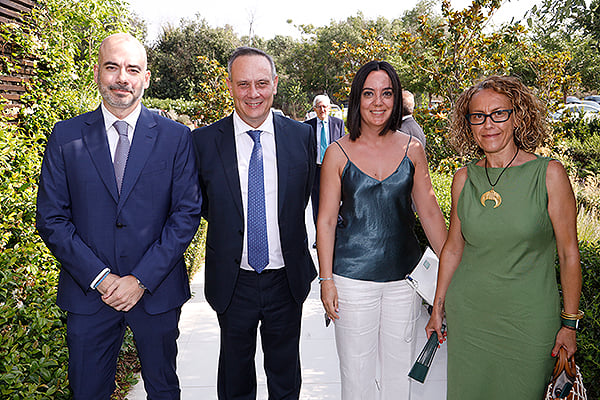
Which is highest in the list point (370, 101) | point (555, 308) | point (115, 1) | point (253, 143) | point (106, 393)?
point (115, 1)

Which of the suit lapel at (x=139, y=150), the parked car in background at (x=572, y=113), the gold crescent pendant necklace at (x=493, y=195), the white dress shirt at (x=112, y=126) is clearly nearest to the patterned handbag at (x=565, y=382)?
the gold crescent pendant necklace at (x=493, y=195)

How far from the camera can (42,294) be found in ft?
10.3

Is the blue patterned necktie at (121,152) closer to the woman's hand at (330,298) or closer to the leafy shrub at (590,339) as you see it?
the woman's hand at (330,298)

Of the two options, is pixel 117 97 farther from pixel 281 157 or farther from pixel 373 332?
pixel 373 332

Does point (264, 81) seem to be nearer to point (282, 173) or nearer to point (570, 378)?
point (282, 173)

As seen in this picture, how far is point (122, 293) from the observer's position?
2234 millimetres

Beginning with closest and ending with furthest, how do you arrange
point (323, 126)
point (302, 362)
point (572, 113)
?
point (302, 362), point (323, 126), point (572, 113)

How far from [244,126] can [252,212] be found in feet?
1.65

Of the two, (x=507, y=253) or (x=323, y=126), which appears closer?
(x=507, y=253)

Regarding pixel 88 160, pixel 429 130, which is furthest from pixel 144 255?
pixel 429 130

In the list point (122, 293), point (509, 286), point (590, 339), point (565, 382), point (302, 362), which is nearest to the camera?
point (565, 382)

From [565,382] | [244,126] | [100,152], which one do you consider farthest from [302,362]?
[100,152]

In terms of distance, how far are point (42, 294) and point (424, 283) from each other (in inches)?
100

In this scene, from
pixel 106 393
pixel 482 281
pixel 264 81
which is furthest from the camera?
pixel 264 81
